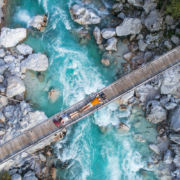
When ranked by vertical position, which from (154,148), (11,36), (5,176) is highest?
(11,36)

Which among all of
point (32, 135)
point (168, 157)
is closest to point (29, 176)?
point (32, 135)

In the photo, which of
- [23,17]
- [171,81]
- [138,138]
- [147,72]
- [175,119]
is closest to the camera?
[147,72]

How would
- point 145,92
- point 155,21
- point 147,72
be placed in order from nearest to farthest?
point 147,72 → point 155,21 → point 145,92

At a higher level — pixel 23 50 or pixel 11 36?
pixel 11 36

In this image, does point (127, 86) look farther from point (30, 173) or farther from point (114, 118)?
point (30, 173)

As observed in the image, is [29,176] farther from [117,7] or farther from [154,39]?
[117,7]

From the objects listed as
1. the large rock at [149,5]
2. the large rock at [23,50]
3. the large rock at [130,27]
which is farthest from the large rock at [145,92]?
the large rock at [23,50]

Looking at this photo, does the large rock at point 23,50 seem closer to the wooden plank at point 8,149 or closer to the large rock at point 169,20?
the wooden plank at point 8,149
